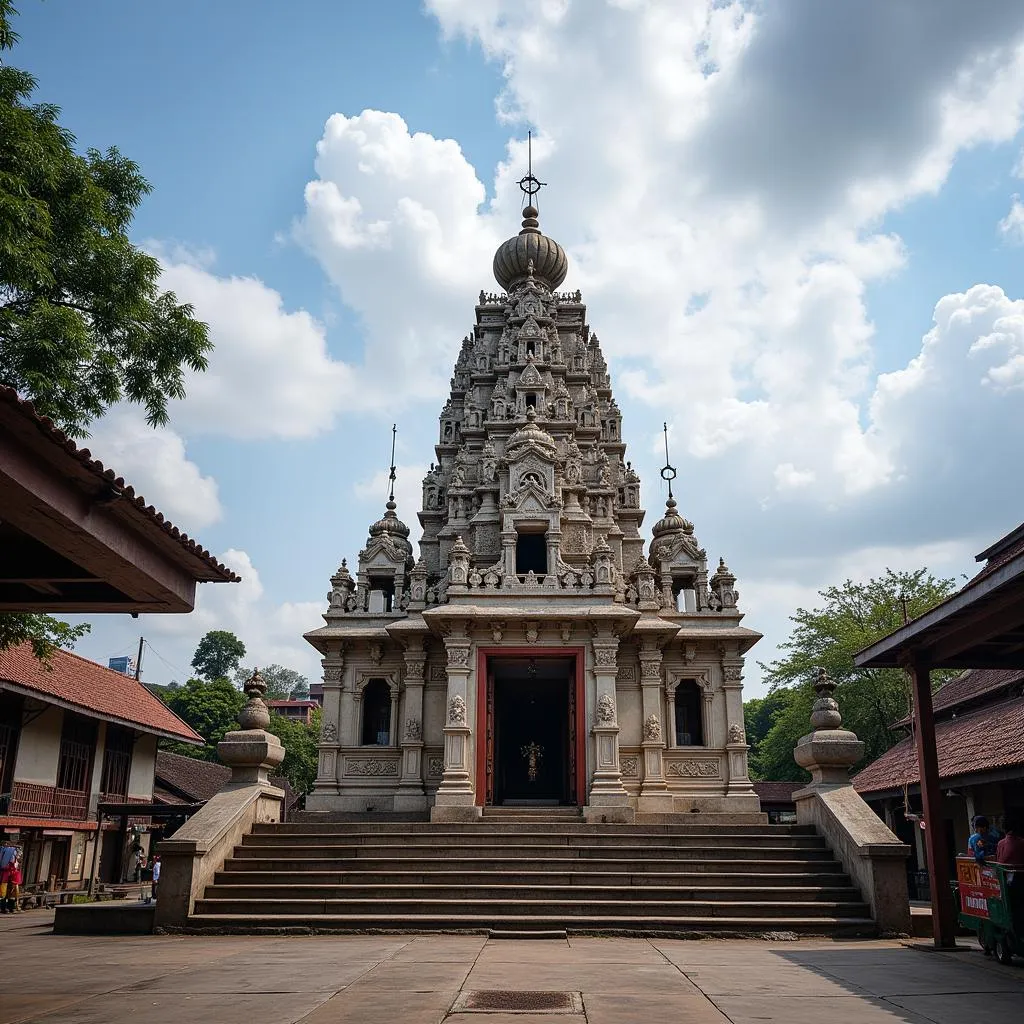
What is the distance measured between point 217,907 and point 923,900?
1853 cm

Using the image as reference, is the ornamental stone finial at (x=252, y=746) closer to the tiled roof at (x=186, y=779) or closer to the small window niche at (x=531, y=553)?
the small window niche at (x=531, y=553)

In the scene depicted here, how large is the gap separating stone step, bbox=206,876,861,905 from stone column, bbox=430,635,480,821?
586 centimetres

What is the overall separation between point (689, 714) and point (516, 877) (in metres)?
12.0

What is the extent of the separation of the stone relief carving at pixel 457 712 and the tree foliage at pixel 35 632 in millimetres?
8083

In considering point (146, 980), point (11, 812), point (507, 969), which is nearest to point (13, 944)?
point (146, 980)

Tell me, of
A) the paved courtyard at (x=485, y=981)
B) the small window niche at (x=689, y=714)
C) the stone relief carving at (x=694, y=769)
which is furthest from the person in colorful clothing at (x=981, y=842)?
the small window niche at (x=689, y=714)

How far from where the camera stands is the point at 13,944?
A: 459 inches

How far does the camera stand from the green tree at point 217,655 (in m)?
94.8

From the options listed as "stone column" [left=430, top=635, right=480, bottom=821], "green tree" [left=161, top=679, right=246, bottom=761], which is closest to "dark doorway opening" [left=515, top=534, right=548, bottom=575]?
"stone column" [left=430, top=635, right=480, bottom=821]

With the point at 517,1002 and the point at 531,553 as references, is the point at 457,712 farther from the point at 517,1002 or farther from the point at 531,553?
the point at 517,1002

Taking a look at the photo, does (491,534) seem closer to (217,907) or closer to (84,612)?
(217,907)

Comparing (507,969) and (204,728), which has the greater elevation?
(204,728)

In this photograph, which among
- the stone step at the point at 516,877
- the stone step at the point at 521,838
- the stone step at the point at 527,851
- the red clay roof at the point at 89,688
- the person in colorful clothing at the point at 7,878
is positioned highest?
the red clay roof at the point at 89,688

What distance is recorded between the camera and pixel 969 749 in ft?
68.0
